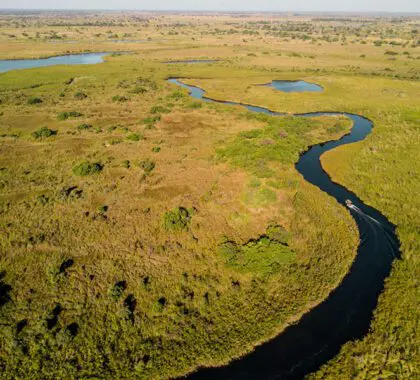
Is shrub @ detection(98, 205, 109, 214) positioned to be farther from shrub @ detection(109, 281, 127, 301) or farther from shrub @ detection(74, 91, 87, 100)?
shrub @ detection(74, 91, 87, 100)

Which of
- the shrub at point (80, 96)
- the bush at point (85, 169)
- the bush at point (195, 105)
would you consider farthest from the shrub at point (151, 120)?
the shrub at point (80, 96)

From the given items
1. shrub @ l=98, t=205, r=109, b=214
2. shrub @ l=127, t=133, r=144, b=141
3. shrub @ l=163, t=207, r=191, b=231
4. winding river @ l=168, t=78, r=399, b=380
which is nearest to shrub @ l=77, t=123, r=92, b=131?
shrub @ l=127, t=133, r=144, b=141

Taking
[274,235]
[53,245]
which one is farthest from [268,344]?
[53,245]

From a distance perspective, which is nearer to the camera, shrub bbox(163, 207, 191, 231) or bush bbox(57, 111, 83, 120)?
shrub bbox(163, 207, 191, 231)

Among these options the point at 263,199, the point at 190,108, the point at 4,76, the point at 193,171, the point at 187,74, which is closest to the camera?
the point at 263,199

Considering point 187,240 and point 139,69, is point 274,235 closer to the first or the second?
point 187,240
